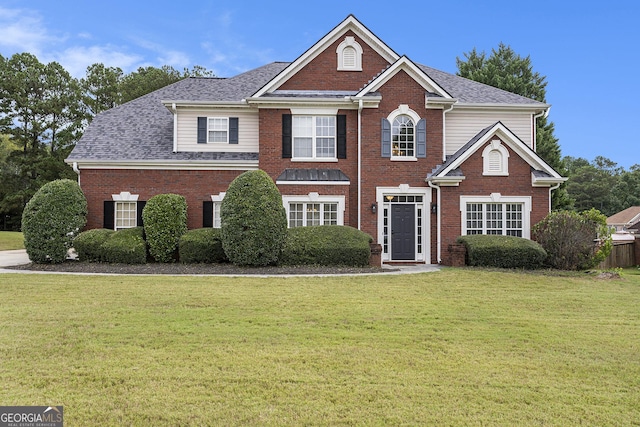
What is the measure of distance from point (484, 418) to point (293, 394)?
186 cm

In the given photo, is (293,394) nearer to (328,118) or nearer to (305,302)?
(305,302)

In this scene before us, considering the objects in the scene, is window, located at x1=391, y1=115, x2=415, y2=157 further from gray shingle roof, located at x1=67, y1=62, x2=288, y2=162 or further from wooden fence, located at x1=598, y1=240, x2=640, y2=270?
wooden fence, located at x1=598, y1=240, x2=640, y2=270

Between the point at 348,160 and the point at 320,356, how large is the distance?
41.9 ft

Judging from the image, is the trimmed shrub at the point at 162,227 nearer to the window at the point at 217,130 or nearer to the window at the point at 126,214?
the window at the point at 126,214

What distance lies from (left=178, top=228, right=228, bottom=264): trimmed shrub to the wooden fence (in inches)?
621

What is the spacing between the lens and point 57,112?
135 ft

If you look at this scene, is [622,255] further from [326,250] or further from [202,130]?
[202,130]

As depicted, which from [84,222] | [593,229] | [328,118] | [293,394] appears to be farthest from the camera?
[328,118]

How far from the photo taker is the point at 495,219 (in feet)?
55.4

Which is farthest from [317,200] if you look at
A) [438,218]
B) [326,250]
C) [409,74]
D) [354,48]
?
[354,48]

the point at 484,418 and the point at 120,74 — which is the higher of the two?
the point at 120,74

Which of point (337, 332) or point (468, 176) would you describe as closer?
point (337, 332)

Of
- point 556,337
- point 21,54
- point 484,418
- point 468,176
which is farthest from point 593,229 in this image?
point 21,54

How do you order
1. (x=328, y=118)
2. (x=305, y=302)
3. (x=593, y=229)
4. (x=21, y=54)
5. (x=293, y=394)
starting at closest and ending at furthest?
(x=293, y=394), (x=305, y=302), (x=593, y=229), (x=328, y=118), (x=21, y=54)
